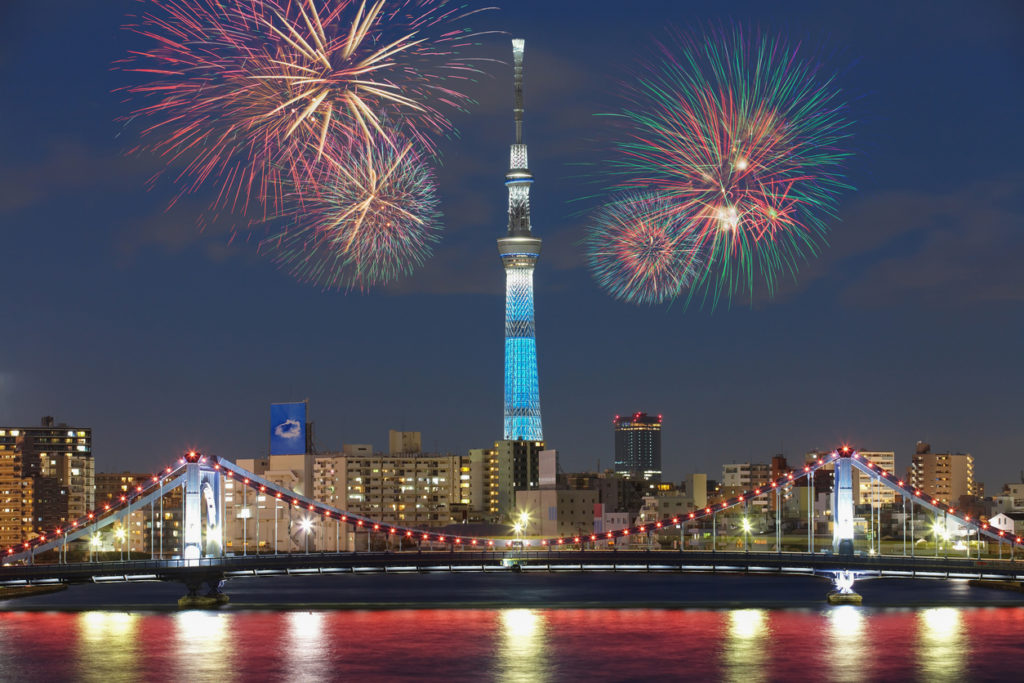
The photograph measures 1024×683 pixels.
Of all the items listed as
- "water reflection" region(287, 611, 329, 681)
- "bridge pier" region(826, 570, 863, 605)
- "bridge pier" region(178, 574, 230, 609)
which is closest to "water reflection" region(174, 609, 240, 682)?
"bridge pier" region(178, 574, 230, 609)

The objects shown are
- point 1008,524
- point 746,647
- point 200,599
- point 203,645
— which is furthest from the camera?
point 1008,524

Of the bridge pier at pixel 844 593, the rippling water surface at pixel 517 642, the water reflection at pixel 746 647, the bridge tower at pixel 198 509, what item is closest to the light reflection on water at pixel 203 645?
the rippling water surface at pixel 517 642

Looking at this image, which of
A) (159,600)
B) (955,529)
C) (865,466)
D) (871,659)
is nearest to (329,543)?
(159,600)

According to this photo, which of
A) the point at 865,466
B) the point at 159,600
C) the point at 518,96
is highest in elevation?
the point at 518,96

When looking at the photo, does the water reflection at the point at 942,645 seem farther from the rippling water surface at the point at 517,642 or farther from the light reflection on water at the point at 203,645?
the light reflection on water at the point at 203,645

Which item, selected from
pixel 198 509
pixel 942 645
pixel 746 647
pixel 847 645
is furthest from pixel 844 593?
pixel 198 509

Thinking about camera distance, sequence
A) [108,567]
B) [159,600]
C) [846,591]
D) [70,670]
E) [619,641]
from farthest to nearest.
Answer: [159,600], [846,591], [108,567], [619,641], [70,670]

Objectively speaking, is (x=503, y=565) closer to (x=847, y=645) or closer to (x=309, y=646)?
(x=309, y=646)

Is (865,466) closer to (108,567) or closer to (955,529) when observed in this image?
(108,567)
